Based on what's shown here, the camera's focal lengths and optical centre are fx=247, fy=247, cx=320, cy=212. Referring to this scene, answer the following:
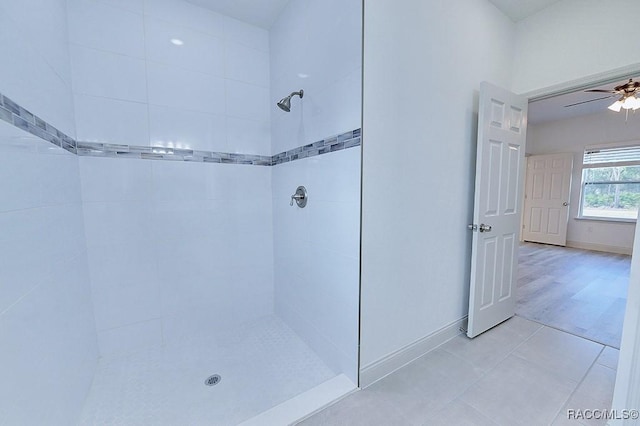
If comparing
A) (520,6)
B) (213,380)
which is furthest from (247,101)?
(520,6)

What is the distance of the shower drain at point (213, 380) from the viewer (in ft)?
5.06

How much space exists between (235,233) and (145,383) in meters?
1.16

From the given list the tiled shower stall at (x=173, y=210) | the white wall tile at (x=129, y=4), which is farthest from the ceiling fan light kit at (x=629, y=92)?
the white wall tile at (x=129, y=4)

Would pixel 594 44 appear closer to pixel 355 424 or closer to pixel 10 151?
pixel 355 424

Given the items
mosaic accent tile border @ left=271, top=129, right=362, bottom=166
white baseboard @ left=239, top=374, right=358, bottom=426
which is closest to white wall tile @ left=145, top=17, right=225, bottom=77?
mosaic accent tile border @ left=271, top=129, right=362, bottom=166

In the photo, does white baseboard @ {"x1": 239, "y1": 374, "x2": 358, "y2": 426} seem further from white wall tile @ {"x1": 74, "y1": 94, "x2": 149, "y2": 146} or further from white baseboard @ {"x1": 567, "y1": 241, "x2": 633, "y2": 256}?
white baseboard @ {"x1": 567, "y1": 241, "x2": 633, "y2": 256}

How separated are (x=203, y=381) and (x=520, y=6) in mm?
3689

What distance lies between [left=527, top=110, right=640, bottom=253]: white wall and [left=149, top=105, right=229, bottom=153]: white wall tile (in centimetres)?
684

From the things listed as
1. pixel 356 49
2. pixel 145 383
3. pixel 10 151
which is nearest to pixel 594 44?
pixel 356 49

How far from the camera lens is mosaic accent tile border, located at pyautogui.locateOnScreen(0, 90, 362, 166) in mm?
993

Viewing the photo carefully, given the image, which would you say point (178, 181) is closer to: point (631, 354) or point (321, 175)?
Result: point (321, 175)

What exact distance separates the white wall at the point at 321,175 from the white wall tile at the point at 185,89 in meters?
0.49

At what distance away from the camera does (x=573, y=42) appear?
188 cm

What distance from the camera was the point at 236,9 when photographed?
1956 millimetres
